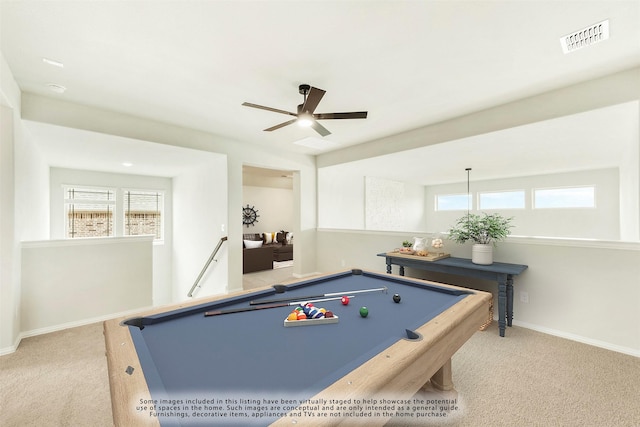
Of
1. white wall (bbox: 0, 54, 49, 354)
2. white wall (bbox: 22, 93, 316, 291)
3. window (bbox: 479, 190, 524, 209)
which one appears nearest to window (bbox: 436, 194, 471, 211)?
window (bbox: 479, 190, 524, 209)

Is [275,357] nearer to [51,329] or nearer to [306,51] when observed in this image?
[306,51]

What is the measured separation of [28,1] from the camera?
1.59 m

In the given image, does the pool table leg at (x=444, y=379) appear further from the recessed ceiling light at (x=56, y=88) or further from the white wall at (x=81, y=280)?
the recessed ceiling light at (x=56, y=88)

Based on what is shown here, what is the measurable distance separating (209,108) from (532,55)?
3.20 m

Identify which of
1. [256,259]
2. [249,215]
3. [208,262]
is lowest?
[256,259]

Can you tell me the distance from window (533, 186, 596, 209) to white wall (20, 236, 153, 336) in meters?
8.65

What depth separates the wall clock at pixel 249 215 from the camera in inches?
335

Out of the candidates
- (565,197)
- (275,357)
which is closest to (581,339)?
(275,357)

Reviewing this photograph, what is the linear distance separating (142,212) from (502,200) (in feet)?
31.2

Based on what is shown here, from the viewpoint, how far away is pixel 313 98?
7.68 feet

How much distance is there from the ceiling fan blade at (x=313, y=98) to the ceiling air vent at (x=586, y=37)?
1788mm

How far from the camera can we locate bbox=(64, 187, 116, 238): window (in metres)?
5.73

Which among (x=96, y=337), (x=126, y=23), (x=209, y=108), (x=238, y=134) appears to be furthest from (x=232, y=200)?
(x=126, y=23)

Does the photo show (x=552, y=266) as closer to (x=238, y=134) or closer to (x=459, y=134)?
(x=459, y=134)
